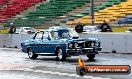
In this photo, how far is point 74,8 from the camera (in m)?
62.5

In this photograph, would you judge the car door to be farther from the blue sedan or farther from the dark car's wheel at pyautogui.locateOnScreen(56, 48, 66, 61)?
the dark car's wheel at pyautogui.locateOnScreen(56, 48, 66, 61)

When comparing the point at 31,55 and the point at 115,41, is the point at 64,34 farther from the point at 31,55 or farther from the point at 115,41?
the point at 115,41

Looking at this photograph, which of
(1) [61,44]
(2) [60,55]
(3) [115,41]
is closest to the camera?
(1) [61,44]

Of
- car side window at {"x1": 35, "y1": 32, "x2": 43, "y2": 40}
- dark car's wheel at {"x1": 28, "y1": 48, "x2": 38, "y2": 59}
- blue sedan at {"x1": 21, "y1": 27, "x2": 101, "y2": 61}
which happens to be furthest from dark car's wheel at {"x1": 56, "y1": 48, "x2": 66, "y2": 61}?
dark car's wheel at {"x1": 28, "y1": 48, "x2": 38, "y2": 59}

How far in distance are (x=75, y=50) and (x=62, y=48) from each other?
2.20 ft

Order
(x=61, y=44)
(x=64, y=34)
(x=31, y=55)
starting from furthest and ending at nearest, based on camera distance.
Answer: (x=31, y=55), (x=64, y=34), (x=61, y=44)

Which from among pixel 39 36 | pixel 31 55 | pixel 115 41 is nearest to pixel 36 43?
pixel 39 36

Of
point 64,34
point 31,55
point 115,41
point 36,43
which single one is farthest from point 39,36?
point 115,41

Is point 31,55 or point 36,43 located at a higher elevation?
point 36,43

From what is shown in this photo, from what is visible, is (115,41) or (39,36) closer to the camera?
(39,36)

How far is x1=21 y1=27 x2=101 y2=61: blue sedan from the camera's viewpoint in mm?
22000

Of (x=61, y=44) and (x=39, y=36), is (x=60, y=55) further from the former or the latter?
(x=39, y=36)

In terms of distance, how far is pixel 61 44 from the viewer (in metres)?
22.4

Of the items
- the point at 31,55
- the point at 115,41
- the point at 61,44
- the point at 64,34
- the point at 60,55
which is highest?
the point at 64,34
